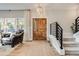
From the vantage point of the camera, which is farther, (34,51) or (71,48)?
(34,51)

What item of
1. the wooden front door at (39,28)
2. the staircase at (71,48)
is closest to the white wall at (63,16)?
the wooden front door at (39,28)

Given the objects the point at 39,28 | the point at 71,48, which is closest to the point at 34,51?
the point at 71,48

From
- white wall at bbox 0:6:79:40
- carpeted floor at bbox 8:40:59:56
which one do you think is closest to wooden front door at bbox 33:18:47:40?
white wall at bbox 0:6:79:40

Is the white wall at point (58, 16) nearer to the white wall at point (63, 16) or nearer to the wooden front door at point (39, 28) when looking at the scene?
the white wall at point (63, 16)

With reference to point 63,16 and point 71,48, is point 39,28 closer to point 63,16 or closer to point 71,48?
point 63,16

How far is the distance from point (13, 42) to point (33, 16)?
8.99ft

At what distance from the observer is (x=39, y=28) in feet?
31.7

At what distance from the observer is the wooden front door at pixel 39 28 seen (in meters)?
9.51

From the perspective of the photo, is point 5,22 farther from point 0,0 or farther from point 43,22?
point 0,0

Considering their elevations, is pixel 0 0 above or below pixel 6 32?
above

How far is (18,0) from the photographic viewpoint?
1.11 meters

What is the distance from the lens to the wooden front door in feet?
31.2

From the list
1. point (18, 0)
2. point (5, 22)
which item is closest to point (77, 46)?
point (5, 22)

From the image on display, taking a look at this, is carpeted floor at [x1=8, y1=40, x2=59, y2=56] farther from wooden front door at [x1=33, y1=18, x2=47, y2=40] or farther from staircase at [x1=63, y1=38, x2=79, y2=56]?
wooden front door at [x1=33, y1=18, x2=47, y2=40]
